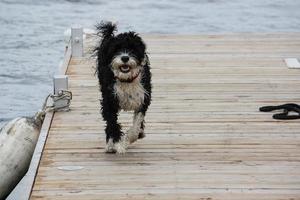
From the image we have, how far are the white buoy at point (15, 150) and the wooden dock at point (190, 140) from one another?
9.2 inches

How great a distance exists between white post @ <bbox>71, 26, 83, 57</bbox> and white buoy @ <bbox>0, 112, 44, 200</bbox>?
2.52 m

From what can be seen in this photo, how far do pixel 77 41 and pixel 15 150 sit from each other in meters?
3.11

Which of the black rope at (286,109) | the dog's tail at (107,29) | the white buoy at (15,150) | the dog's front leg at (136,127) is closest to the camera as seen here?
the dog's tail at (107,29)

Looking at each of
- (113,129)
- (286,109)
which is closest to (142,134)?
(113,129)

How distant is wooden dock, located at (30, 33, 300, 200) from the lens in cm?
596

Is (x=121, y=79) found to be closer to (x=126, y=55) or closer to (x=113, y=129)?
(x=126, y=55)

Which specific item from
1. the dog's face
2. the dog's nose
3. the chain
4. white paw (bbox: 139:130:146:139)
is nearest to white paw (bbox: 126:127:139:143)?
white paw (bbox: 139:130:146:139)

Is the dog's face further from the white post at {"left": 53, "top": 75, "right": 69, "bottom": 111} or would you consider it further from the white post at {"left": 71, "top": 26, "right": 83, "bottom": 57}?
the white post at {"left": 71, "top": 26, "right": 83, "bottom": 57}

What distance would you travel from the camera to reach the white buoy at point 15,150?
22.8ft

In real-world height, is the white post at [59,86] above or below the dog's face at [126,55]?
below

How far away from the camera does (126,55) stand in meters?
6.06

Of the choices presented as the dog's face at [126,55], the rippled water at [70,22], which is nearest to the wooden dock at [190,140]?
the dog's face at [126,55]

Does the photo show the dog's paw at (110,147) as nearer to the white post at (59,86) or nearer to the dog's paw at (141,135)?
the dog's paw at (141,135)

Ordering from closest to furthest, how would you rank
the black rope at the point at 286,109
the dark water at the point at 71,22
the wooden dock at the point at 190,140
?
the wooden dock at the point at 190,140 < the black rope at the point at 286,109 < the dark water at the point at 71,22
